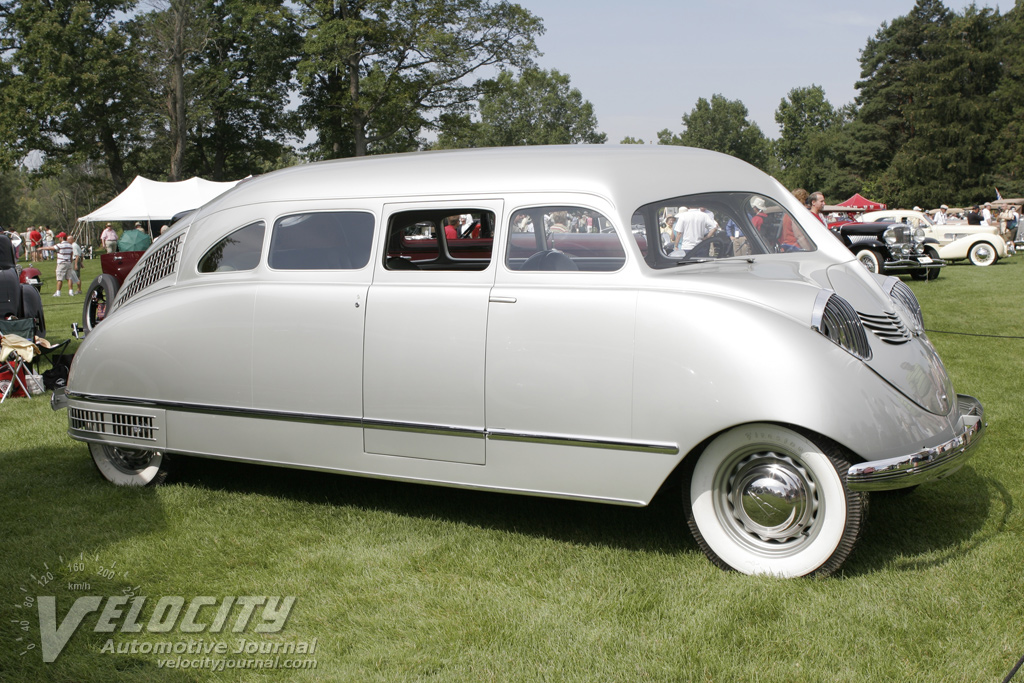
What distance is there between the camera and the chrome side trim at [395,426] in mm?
3840

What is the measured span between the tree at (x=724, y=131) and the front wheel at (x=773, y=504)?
14057 cm

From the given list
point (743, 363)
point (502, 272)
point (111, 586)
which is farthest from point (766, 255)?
point (111, 586)

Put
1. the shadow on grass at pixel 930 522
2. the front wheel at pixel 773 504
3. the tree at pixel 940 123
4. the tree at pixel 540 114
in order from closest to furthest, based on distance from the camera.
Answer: the front wheel at pixel 773 504 → the shadow on grass at pixel 930 522 → the tree at pixel 940 123 → the tree at pixel 540 114

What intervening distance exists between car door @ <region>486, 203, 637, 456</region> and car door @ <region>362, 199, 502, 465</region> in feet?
0.27

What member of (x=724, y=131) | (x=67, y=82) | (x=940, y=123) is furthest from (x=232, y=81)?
(x=724, y=131)

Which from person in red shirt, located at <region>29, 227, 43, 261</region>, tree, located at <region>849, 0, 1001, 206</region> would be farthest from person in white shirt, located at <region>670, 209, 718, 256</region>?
tree, located at <region>849, 0, 1001, 206</region>

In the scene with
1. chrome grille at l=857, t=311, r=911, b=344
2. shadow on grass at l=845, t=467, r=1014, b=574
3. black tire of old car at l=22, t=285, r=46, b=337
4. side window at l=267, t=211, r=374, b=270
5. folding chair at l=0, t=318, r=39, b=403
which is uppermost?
side window at l=267, t=211, r=374, b=270

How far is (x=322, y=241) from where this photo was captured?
4656mm

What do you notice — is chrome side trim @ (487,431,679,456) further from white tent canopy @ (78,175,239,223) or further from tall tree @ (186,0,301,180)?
tall tree @ (186,0,301,180)

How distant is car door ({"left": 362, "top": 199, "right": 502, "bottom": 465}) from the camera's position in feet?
13.6

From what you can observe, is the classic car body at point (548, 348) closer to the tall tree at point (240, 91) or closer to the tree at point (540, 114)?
the tall tree at point (240, 91)

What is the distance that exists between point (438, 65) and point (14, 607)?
3519cm

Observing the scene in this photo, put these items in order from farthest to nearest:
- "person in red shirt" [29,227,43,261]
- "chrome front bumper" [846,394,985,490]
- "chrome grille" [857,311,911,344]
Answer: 1. "person in red shirt" [29,227,43,261]
2. "chrome grille" [857,311,911,344]
3. "chrome front bumper" [846,394,985,490]

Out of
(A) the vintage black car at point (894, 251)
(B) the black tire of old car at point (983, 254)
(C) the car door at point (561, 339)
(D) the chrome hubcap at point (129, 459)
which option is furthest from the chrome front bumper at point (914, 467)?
(B) the black tire of old car at point (983, 254)
